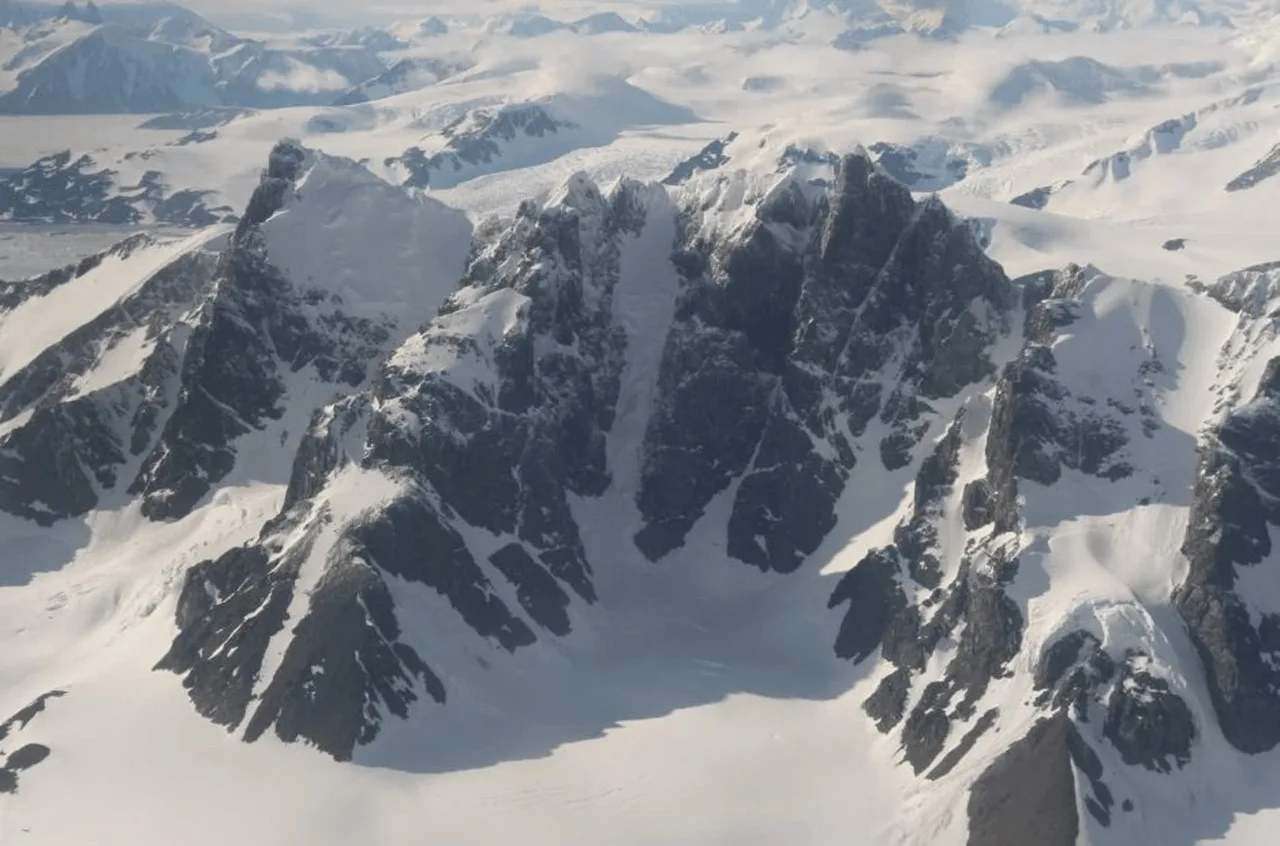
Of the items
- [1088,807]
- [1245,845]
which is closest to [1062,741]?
[1088,807]

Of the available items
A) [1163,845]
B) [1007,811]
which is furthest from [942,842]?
[1163,845]

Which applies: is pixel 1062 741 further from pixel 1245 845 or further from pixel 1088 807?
pixel 1245 845

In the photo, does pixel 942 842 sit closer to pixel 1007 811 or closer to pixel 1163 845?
pixel 1007 811

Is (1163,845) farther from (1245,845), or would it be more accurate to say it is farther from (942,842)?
(942,842)

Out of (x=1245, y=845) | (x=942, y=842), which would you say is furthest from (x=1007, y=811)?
(x=1245, y=845)
